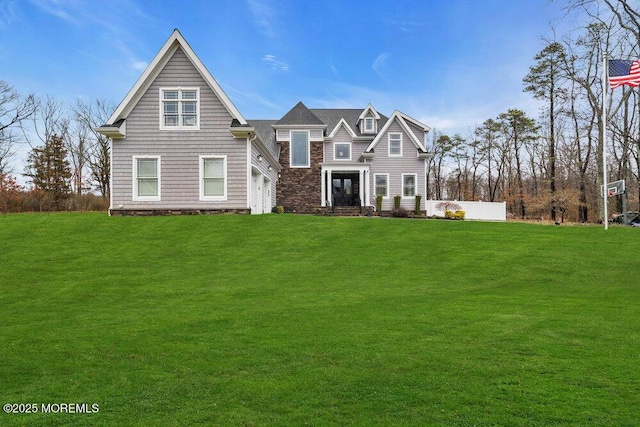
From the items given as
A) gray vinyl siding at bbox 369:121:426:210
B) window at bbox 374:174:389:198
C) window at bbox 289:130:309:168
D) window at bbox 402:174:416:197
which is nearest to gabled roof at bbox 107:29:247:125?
window at bbox 289:130:309:168

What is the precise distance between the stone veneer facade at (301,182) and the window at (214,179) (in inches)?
470

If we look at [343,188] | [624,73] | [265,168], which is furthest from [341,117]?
[624,73]

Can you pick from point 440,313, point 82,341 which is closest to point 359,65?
point 440,313

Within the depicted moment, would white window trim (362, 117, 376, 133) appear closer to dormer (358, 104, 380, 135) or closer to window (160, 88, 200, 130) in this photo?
dormer (358, 104, 380, 135)

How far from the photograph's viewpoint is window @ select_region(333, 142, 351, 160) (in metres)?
32.1

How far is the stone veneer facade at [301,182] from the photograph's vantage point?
→ 100 feet

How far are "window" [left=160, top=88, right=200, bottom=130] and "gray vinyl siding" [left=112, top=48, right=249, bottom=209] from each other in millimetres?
216

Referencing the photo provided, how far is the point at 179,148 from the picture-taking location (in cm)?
1861

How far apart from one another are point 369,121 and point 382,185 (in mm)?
5771

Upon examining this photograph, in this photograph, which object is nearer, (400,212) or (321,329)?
(321,329)

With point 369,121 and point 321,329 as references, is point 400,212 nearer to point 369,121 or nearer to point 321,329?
point 369,121

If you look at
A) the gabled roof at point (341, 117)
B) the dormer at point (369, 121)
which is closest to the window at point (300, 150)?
the gabled roof at point (341, 117)

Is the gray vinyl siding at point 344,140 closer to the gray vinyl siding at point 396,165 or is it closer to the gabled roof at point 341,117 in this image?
the gabled roof at point 341,117

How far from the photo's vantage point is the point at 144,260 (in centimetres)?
1181
